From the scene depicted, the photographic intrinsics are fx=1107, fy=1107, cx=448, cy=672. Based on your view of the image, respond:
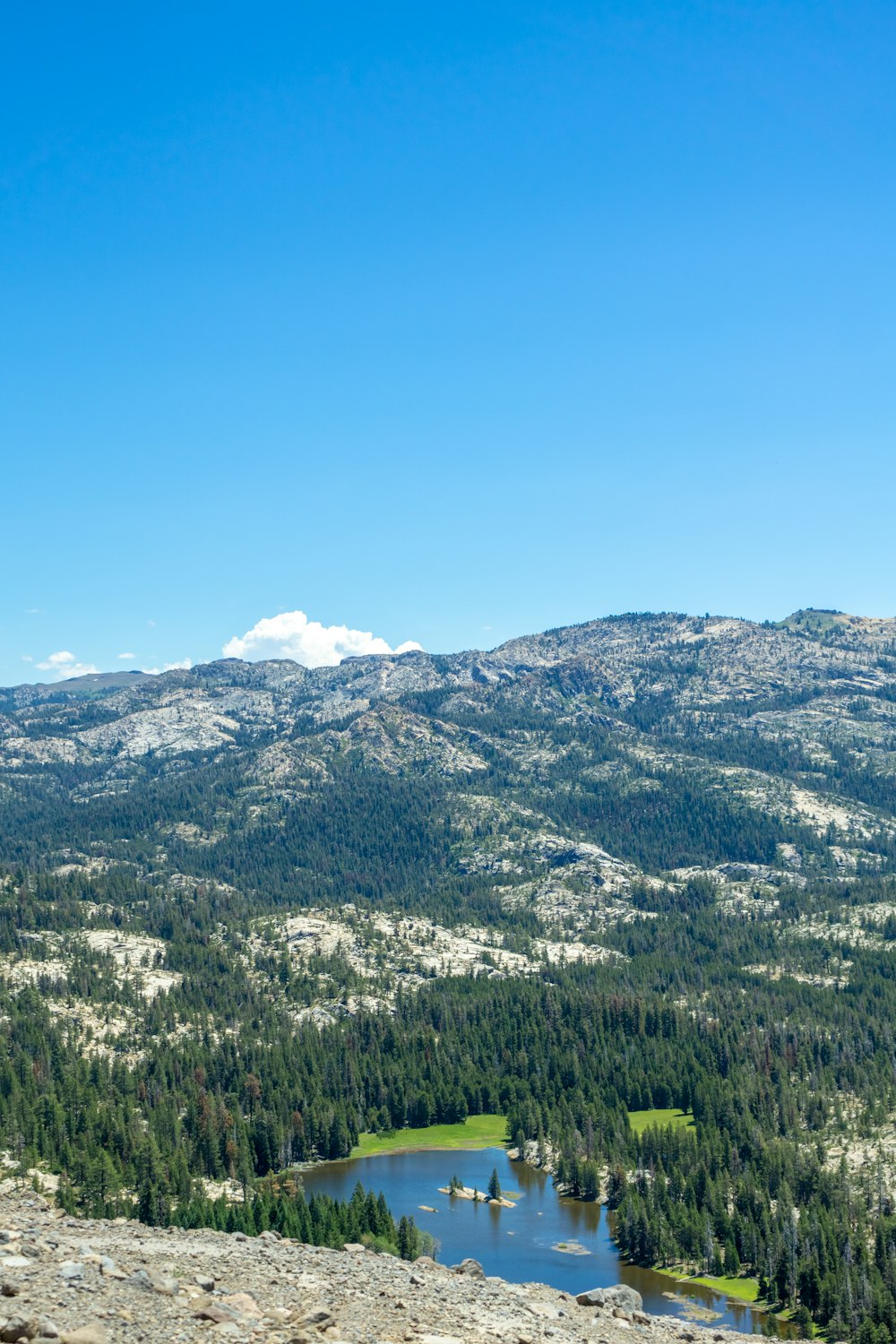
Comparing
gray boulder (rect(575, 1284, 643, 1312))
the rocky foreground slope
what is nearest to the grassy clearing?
gray boulder (rect(575, 1284, 643, 1312))

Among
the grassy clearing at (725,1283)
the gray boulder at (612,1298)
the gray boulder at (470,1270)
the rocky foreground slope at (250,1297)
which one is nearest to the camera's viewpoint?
the rocky foreground slope at (250,1297)

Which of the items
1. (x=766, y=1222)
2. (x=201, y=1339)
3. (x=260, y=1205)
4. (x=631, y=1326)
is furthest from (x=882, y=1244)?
(x=201, y=1339)

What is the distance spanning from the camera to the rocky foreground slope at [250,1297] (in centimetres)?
5588

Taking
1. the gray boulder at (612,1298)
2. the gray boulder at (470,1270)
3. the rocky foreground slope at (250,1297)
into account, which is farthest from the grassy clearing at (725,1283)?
the rocky foreground slope at (250,1297)

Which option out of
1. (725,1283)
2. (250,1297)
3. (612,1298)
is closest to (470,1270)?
(612,1298)

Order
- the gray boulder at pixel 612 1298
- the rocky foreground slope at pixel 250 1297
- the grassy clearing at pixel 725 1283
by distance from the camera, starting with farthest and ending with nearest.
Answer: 1. the grassy clearing at pixel 725 1283
2. the gray boulder at pixel 612 1298
3. the rocky foreground slope at pixel 250 1297

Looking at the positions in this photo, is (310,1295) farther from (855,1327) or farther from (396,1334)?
(855,1327)

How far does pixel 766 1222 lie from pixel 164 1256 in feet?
468

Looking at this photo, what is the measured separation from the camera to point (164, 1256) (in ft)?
240

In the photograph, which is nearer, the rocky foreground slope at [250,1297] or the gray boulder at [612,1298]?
the rocky foreground slope at [250,1297]

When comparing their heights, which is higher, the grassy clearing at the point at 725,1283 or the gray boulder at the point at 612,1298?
the gray boulder at the point at 612,1298

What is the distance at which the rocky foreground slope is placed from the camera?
183 ft

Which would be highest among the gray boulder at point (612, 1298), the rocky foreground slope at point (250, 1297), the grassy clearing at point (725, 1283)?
the rocky foreground slope at point (250, 1297)

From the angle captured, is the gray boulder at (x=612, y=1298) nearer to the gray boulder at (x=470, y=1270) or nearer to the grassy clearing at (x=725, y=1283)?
the gray boulder at (x=470, y=1270)
